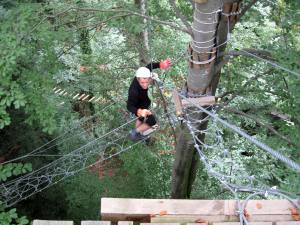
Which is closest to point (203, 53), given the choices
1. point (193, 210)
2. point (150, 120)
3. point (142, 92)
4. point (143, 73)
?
point (143, 73)

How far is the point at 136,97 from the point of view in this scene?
4.94 meters

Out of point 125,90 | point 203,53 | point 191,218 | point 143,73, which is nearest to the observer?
point 191,218

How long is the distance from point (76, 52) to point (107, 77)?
1.69 m

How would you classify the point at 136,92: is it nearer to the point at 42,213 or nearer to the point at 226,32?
the point at 226,32

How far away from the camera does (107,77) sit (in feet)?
25.3

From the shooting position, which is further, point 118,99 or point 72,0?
point 118,99

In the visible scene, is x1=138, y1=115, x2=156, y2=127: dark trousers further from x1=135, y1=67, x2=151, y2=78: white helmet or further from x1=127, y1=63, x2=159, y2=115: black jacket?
x1=135, y1=67, x2=151, y2=78: white helmet

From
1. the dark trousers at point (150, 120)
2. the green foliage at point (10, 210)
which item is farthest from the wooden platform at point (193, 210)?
the dark trousers at point (150, 120)

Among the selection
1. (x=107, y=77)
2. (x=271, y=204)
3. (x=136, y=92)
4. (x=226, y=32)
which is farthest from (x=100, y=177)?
(x=271, y=204)

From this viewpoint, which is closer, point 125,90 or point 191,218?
point 191,218

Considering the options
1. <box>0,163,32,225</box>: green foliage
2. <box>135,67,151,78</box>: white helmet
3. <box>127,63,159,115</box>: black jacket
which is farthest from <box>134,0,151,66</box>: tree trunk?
<box>0,163,32,225</box>: green foliage

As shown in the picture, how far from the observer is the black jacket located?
4.91 metres

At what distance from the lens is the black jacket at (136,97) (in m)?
4.91

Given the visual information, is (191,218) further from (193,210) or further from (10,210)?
(10,210)
